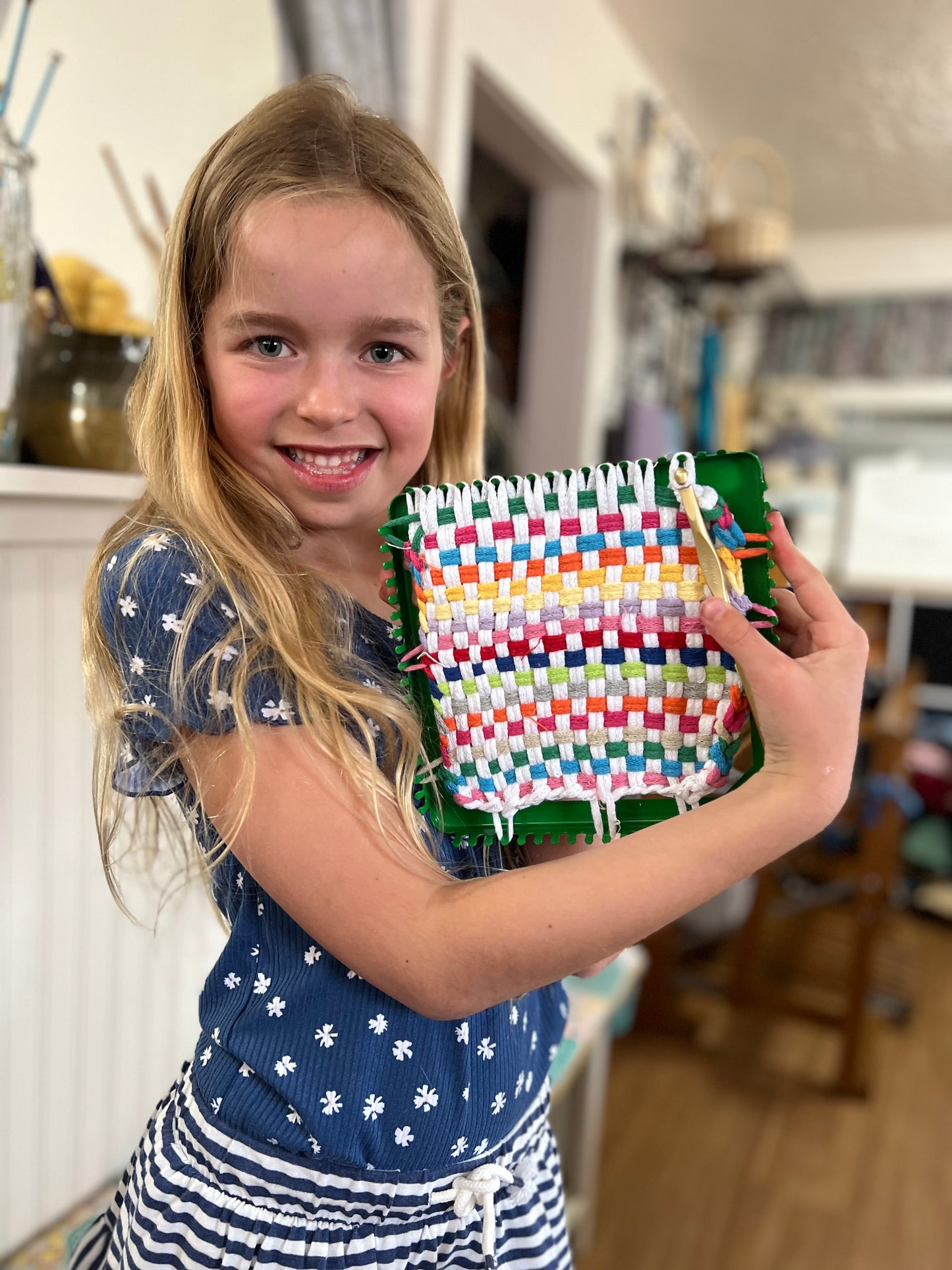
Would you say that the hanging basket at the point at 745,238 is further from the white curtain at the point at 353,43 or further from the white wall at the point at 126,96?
the white wall at the point at 126,96

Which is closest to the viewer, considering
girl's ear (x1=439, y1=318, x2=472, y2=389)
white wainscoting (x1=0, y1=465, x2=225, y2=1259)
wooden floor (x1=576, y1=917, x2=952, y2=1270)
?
girl's ear (x1=439, y1=318, x2=472, y2=389)

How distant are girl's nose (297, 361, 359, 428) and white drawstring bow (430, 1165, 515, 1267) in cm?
51

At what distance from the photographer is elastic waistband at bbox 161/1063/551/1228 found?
63cm

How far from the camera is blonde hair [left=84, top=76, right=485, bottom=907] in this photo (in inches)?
22.2

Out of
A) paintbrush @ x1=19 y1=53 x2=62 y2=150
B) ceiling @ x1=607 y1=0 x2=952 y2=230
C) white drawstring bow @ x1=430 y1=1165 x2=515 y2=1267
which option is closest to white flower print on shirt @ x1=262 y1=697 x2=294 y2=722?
A: white drawstring bow @ x1=430 y1=1165 x2=515 y2=1267

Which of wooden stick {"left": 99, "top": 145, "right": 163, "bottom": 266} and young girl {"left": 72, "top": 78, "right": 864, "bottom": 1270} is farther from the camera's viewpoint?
wooden stick {"left": 99, "top": 145, "right": 163, "bottom": 266}

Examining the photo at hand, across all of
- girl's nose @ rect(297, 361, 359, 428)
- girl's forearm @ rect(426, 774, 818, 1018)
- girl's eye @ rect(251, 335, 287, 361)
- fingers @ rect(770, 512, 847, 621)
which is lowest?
girl's forearm @ rect(426, 774, 818, 1018)

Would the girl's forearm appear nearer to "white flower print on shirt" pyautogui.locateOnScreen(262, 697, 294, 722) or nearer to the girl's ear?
"white flower print on shirt" pyautogui.locateOnScreen(262, 697, 294, 722)

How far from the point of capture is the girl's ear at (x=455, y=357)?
69 cm

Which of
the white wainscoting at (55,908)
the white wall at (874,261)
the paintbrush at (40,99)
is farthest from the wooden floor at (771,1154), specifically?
the white wall at (874,261)

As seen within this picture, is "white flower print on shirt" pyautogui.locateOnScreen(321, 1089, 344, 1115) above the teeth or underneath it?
underneath

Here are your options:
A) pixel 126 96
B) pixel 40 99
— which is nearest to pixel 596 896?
pixel 40 99

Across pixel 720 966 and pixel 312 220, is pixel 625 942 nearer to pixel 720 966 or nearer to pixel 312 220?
pixel 312 220

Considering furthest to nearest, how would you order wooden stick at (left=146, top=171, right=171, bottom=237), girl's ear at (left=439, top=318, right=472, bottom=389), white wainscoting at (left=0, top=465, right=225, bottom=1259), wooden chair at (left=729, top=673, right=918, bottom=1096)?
wooden chair at (left=729, top=673, right=918, bottom=1096) → wooden stick at (left=146, top=171, right=171, bottom=237) → white wainscoting at (left=0, top=465, right=225, bottom=1259) → girl's ear at (left=439, top=318, right=472, bottom=389)
